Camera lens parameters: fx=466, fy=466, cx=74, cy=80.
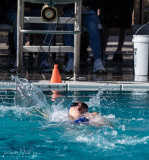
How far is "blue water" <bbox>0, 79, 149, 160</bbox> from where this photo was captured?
12.8 ft

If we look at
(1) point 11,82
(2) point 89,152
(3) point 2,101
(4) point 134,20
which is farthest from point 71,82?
(4) point 134,20

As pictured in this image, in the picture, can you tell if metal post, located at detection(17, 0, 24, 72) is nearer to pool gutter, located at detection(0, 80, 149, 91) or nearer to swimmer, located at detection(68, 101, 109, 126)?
pool gutter, located at detection(0, 80, 149, 91)

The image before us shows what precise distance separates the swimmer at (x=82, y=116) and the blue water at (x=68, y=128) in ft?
0.25

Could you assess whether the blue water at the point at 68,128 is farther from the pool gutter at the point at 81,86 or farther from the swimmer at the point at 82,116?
the pool gutter at the point at 81,86

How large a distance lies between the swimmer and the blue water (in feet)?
0.25

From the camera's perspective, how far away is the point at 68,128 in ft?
15.7

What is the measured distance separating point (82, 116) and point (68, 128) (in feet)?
0.96

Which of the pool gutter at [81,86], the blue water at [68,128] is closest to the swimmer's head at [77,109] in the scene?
the blue water at [68,128]

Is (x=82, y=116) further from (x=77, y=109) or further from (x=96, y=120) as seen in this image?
(x=96, y=120)

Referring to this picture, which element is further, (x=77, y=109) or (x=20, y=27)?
(x=20, y=27)

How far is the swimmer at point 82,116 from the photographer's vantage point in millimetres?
4781

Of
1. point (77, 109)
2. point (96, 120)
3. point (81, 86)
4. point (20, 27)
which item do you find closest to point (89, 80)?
point (81, 86)

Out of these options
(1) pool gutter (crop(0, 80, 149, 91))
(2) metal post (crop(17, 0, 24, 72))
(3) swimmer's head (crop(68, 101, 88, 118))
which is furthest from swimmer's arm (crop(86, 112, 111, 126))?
(2) metal post (crop(17, 0, 24, 72))

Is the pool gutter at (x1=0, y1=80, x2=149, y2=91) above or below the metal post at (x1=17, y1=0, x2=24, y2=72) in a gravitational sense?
below
